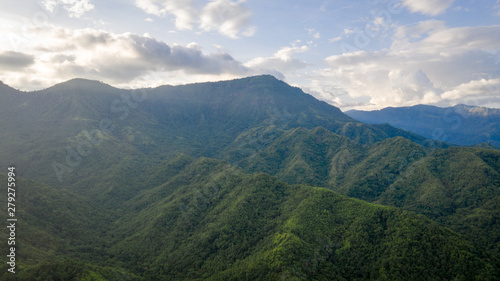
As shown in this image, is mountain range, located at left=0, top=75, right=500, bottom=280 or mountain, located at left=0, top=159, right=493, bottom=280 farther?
mountain range, located at left=0, top=75, right=500, bottom=280

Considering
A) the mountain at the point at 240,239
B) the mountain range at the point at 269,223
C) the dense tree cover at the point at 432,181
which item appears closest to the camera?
the mountain at the point at 240,239

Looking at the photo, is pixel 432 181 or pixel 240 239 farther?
pixel 432 181

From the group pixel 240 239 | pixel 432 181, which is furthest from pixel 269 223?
pixel 432 181

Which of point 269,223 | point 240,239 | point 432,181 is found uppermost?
point 432,181

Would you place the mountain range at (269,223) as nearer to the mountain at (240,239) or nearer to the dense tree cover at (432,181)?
the mountain at (240,239)

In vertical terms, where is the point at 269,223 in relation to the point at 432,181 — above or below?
below

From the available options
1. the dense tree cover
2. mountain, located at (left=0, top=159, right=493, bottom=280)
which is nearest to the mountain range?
mountain, located at (left=0, top=159, right=493, bottom=280)

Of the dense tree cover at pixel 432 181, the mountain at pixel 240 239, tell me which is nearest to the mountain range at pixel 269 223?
the mountain at pixel 240 239

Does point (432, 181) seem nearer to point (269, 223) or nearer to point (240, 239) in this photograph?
point (269, 223)

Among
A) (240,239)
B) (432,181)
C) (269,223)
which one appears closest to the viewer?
(240,239)

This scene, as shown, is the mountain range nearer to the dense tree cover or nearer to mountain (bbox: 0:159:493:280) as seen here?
mountain (bbox: 0:159:493:280)

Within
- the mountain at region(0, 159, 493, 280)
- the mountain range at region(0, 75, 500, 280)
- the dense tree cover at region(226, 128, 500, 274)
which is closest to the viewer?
the mountain at region(0, 159, 493, 280)

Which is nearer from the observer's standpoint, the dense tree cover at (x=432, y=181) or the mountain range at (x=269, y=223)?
the mountain range at (x=269, y=223)
